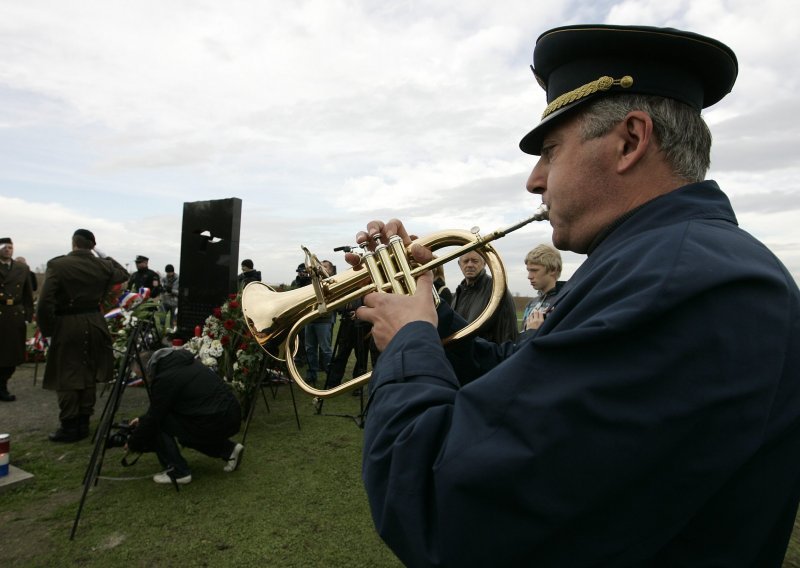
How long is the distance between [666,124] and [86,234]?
668cm

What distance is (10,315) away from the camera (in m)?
7.28

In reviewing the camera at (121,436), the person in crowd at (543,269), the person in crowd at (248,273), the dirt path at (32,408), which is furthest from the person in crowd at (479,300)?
the person in crowd at (248,273)

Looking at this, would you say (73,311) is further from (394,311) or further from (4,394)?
(394,311)

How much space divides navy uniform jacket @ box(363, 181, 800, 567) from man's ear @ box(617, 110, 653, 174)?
241 mm

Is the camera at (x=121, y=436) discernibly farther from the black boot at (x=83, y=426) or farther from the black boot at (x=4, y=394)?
the black boot at (x=4, y=394)

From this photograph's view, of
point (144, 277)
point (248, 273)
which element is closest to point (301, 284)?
point (248, 273)

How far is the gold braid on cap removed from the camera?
115 centimetres

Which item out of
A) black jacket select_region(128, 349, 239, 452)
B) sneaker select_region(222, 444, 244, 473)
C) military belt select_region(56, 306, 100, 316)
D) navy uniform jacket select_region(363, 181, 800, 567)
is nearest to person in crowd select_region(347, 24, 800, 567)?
navy uniform jacket select_region(363, 181, 800, 567)

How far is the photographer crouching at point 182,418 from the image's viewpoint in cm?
461

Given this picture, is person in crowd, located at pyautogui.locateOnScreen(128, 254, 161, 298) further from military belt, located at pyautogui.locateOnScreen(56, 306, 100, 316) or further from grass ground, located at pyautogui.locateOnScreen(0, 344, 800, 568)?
grass ground, located at pyautogui.locateOnScreen(0, 344, 800, 568)

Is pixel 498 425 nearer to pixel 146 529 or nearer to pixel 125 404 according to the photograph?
pixel 146 529

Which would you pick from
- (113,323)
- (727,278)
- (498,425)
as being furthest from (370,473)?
(113,323)

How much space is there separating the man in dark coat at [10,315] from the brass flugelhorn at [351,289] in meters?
6.22

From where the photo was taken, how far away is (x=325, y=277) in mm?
2375
